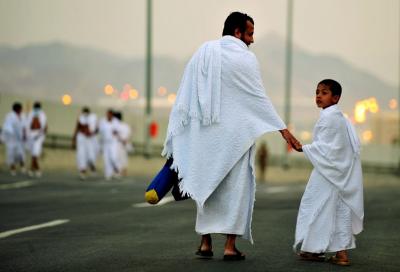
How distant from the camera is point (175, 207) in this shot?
18.0 meters

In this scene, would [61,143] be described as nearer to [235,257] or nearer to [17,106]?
[17,106]

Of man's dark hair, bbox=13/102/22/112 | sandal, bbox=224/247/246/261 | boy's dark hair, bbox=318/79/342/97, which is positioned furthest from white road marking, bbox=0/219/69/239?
man's dark hair, bbox=13/102/22/112

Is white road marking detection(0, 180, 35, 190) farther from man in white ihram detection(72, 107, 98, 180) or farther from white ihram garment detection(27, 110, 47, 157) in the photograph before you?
man in white ihram detection(72, 107, 98, 180)

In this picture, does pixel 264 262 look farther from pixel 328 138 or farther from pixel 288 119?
pixel 288 119

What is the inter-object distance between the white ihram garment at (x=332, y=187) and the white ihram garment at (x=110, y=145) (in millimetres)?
22267

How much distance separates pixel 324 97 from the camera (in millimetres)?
10039

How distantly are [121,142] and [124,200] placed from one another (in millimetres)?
13811

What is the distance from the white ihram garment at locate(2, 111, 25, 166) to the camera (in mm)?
32684

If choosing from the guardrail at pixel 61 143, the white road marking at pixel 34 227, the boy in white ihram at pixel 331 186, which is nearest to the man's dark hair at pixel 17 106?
the guardrail at pixel 61 143

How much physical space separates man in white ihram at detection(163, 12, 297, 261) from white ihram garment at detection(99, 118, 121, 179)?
22227mm

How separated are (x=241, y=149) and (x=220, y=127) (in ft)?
0.84

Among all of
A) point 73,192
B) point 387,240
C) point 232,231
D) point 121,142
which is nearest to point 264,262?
point 232,231

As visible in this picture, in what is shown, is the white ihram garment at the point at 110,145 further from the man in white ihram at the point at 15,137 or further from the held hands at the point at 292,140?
the held hands at the point at 292,140

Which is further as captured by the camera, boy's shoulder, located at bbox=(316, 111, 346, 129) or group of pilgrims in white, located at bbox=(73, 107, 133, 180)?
group of pilgrims in white, located at bbox=(73, 107, 133, 180)
